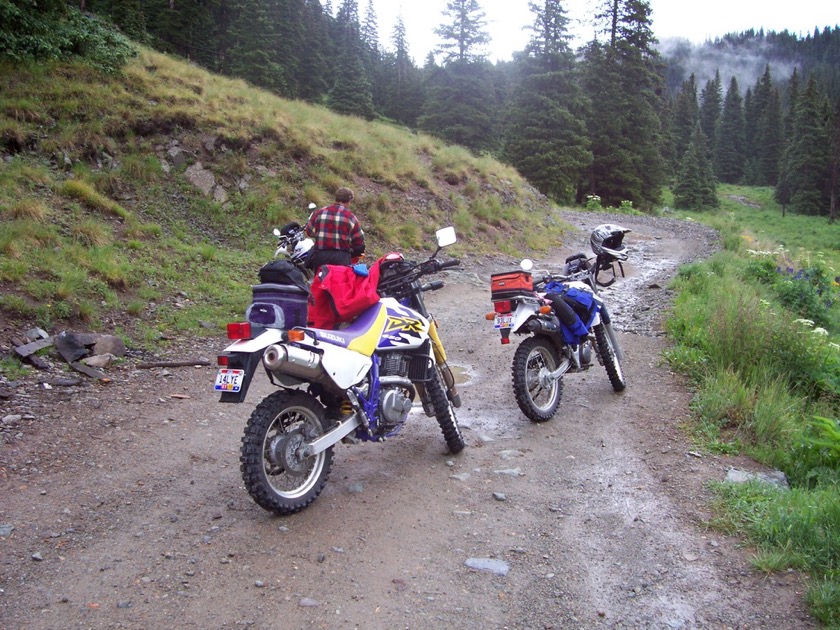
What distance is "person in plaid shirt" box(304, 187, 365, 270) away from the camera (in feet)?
24.7

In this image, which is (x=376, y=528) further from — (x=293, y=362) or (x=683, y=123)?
(x=683, y=123)

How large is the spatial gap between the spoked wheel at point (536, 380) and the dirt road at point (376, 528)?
203 millimetres

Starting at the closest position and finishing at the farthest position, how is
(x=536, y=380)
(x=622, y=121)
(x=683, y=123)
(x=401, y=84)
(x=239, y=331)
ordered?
1. (x=239, y=331)
2. (x=536, y=380)
3. (x=622, y=121)
4. (x=401, y=84)
5. (x=683, y=123)

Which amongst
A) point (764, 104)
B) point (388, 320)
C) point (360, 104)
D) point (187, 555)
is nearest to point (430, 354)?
point (388, 320)

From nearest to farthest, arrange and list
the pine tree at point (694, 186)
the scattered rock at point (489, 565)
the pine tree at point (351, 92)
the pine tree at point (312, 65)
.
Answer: the scattered rock at point (489, 565) → the pine tree at point (351, 92) → the pine tree at point (312, 65) → the pine tree at point (694, 186)

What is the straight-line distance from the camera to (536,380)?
5.86 m

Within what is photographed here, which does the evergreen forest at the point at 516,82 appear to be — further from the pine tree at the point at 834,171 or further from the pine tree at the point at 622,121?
the pine tree at the point at 834,171

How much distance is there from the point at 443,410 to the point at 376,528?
1260 mm

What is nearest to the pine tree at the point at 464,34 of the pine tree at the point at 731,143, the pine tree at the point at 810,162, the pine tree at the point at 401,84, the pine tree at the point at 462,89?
the pine tree at the point at 462,89

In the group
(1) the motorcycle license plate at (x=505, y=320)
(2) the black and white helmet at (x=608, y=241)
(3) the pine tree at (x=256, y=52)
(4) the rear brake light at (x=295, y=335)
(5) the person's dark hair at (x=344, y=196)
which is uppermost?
(3) the pine tree at (x=256, y=52)

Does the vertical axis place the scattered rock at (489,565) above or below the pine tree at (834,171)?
below

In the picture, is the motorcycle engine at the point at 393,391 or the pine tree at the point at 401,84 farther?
the pine tree at the point at 401,84

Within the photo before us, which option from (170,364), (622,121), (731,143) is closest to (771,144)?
(731,143)

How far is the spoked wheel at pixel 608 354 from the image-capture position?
6.57 metres
